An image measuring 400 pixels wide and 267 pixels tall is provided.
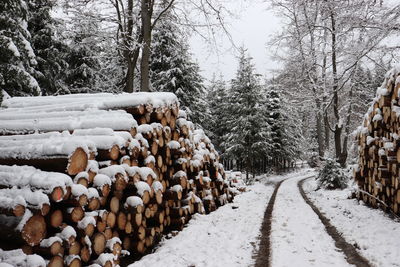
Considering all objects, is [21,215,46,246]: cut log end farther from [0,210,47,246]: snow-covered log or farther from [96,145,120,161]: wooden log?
[96,145,120,161]: wooden log

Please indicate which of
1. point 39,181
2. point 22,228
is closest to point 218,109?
point 39,181

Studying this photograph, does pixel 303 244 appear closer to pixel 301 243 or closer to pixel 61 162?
pixel 301 243

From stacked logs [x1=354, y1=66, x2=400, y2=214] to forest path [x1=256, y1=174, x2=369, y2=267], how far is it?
1.62 m

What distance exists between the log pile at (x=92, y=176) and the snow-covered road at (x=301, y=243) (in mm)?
2188

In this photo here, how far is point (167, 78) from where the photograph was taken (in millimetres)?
23094

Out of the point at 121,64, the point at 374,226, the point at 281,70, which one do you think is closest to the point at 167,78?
the point at 121,64

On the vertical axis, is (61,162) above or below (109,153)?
below

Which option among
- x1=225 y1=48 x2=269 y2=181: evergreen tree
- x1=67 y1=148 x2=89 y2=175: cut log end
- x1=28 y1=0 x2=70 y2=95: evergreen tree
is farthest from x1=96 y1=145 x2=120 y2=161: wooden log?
x1=225 y1=48 x2=269 y2=181: evergreen tree

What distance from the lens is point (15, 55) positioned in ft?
39.6

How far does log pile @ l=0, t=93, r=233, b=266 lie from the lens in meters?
3.78

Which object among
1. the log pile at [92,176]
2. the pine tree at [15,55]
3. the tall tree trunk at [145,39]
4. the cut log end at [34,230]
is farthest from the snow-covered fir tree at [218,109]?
the cut log end at [34,230]

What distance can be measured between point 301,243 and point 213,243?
63.7 inches

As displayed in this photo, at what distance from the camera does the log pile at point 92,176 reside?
378 cm

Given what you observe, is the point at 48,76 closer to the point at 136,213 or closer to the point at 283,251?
the point at 136,213
